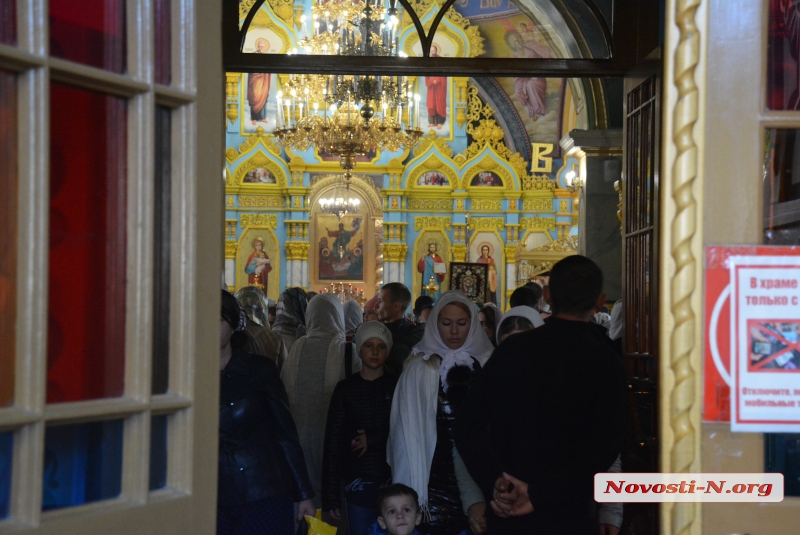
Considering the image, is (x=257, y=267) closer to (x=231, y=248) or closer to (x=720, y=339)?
(x=231, y=248)

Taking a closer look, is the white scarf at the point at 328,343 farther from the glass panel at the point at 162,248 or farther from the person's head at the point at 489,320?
the glass panel at the point at 162,248

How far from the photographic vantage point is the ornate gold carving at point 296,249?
17.7 m

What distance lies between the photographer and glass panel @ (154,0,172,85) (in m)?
1.72

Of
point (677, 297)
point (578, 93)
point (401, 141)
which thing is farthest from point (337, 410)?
point (401, 141)

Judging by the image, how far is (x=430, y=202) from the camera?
18.1 metres

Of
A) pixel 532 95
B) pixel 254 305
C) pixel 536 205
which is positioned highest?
pixel 532 95

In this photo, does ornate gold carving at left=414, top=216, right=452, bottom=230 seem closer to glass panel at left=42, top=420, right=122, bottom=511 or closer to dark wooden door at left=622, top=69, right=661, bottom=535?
dark wooden door at left=622, top=69, right=661, bottom=535

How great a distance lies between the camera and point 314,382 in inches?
186

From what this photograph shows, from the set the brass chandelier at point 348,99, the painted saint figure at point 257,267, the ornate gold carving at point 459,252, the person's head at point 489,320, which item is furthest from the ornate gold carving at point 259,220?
the person's head at point 489,320

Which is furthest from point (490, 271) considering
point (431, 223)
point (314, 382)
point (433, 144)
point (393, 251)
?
point (314, 382)

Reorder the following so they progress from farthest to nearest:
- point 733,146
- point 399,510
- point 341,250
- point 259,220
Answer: point 341,250, point 259,220, point 399,510, point 733,146

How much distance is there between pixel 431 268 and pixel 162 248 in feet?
52.8

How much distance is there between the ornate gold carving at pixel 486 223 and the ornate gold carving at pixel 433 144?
137cm

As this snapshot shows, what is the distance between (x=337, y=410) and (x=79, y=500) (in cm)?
244
